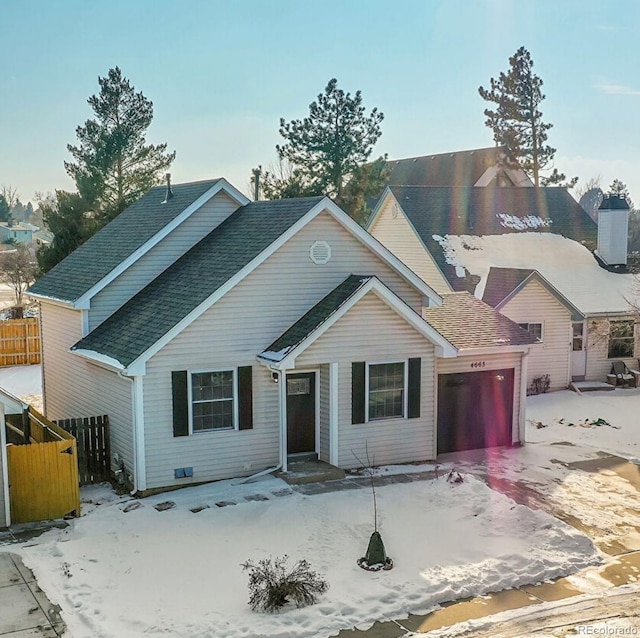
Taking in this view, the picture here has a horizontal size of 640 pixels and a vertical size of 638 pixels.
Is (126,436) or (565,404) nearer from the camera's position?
(126,436)

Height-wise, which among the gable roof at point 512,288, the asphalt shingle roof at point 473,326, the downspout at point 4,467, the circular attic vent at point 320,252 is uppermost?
the circular attic vent at point 320,252

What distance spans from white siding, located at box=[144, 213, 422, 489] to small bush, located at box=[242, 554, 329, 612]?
4760 mm

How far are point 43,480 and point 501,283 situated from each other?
17.9 metres

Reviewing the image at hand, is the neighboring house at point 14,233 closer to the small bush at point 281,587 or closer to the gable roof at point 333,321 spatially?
the gable roof at point 333,321

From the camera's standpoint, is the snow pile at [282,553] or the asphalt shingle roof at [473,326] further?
the asphalt shingle roof at [473,326]

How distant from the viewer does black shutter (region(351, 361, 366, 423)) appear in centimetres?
1645

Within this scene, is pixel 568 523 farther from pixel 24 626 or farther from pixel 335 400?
pixel 24 626

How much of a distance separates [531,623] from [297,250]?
903cm

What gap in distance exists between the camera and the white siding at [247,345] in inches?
600

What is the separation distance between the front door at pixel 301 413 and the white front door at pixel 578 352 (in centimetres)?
1391

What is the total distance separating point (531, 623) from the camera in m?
10.2

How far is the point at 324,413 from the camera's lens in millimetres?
16578

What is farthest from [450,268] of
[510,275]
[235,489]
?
[235,489]

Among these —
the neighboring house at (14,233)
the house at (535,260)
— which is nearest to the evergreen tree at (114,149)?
the house at (535,260)
